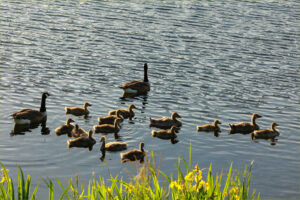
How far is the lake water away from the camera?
18.2 metres

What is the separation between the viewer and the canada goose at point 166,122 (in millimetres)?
21453

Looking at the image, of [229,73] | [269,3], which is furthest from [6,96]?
[269,3]

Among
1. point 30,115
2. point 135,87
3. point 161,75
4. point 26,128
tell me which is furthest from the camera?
point 161,75

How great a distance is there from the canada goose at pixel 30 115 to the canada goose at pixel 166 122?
4526 mm

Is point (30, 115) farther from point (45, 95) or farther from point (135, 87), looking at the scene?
point (135, 87)

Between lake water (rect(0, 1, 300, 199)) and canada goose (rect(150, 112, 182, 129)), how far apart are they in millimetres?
337

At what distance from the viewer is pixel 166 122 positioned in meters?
21.5

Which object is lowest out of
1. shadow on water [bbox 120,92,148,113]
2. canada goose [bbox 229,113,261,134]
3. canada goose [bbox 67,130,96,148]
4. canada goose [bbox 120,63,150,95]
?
canada goose [bbox 67,130,96,148]

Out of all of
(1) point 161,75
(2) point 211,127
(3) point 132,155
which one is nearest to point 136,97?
(1) point 161,75

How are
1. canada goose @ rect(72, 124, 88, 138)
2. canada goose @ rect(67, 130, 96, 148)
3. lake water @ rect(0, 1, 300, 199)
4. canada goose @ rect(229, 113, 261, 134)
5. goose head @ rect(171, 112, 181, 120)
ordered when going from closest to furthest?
lake water @ rect(0, 1, 300, 199)
canada goose @ rect(67, 130, 96, 148)
canada goose @ rect(72, 124, 88, 138)
canada goose @ rect(229, 113, 261, 134)
goose head @ rect(171, 112, 181, 120)

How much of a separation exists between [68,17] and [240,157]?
22.9 metres

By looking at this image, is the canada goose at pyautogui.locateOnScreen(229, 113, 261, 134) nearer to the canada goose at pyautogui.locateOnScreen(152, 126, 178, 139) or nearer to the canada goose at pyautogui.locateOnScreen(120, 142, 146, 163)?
the canada goose at pyautogui.locateOnScreen(152, 126, 178, 139)

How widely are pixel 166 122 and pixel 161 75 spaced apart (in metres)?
7.27

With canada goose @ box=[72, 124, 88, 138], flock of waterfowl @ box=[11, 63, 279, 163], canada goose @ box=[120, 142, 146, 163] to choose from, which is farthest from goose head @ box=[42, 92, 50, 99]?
canada goose @ box=[120, 142, 146, 163]
